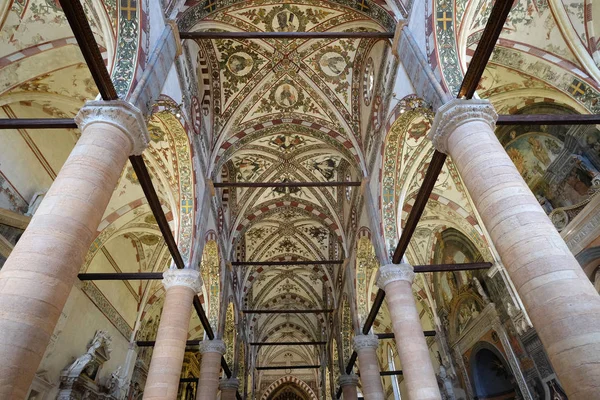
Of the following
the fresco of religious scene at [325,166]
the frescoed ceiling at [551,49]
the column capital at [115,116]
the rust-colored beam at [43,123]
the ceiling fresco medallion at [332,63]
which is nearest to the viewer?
the column capital at [115,116]

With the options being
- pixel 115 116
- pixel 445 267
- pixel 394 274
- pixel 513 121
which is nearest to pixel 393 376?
pixel 445 267

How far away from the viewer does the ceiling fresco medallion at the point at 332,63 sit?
12195mm

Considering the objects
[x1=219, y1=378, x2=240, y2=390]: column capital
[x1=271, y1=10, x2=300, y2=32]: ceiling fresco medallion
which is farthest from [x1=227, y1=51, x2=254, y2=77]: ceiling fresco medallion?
[x1=219, y1=378, x2=240, y2=390]: column capital

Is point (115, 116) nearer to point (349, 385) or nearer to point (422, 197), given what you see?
point (422, 197)

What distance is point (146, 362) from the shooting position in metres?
17.5

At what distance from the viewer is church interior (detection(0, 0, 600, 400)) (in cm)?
475

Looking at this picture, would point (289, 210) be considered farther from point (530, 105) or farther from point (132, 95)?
point (132, 95)

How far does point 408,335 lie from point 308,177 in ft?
27.8

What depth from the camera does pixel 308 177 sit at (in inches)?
628

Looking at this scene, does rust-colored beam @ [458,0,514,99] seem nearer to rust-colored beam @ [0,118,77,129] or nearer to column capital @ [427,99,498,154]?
column capital @ [427,99,498,154]

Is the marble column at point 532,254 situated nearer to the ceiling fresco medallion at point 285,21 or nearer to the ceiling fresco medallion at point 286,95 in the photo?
the ceiling fresco medallion at point 285,21

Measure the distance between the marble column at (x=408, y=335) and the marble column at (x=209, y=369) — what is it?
236 inches

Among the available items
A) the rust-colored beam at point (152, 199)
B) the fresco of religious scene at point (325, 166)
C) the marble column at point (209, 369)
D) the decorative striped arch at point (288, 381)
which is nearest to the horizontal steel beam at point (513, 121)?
the rust-colored beam at point (152, 199)

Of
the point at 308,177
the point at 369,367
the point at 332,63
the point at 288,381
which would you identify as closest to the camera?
the point at 332,63
